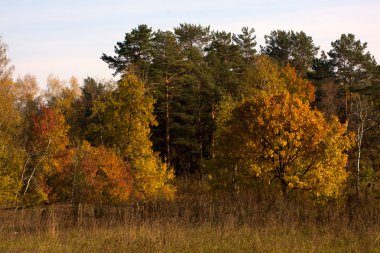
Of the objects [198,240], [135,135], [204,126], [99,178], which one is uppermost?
[204,126]

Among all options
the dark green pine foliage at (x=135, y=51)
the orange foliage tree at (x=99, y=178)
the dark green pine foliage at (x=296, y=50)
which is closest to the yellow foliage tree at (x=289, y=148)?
the orange foliage tree at (x=99, y=178)

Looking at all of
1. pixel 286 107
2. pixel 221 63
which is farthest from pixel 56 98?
pixel 286 107

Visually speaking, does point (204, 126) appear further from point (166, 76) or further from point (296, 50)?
point (296, 50)

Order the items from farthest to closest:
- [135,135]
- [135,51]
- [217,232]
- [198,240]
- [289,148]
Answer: [135,51], [135,135], [289,148], [217,232], [198,240]

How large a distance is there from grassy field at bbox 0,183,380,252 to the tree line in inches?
382

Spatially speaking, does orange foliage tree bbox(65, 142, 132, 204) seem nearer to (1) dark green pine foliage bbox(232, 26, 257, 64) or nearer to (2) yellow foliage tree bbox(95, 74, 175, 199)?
(2) yellow foliage tree bbox(95, 74, 175, 199)

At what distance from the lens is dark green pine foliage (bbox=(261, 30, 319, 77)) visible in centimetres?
5628

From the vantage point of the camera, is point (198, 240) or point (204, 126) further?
point (204, 126)

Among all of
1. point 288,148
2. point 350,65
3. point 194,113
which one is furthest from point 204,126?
point 288,148

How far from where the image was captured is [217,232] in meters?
11.6

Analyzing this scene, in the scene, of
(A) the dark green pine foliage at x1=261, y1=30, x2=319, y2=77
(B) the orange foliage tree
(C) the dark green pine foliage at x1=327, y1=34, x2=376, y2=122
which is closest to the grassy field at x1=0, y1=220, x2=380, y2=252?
(B) the orange foliage tree

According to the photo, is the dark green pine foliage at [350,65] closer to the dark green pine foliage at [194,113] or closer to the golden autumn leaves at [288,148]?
the dark green pine foliage at [194,113]

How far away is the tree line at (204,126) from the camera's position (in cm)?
2434

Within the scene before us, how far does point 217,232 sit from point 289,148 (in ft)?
44.3
